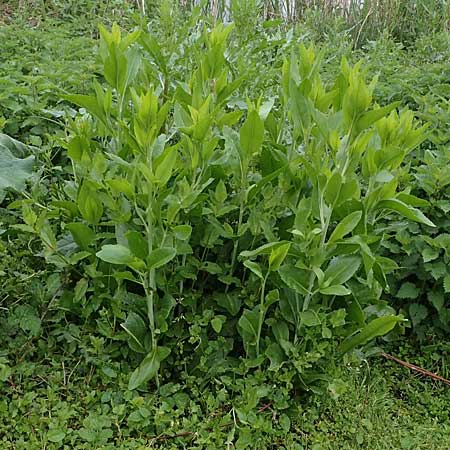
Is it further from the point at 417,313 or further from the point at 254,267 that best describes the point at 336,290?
the point at 417,313

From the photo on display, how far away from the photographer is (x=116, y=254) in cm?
188

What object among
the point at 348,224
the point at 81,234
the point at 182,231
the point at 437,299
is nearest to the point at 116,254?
the point at 182,231

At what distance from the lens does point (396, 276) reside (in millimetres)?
2797

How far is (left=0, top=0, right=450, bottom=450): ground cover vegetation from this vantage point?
1.99m

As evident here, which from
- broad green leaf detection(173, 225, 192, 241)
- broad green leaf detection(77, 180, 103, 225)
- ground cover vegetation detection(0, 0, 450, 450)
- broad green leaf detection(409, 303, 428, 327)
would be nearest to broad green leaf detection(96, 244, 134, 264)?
ground cover vegetation detection(0, 0, 450, 450)

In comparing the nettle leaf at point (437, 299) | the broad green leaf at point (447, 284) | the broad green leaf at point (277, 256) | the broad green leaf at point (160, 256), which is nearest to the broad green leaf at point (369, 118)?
the broad green leaf at point (277, 256)

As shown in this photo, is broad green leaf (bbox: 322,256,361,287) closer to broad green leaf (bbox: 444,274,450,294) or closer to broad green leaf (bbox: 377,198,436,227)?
broad green leaf (bbox: 377,198,436,227)

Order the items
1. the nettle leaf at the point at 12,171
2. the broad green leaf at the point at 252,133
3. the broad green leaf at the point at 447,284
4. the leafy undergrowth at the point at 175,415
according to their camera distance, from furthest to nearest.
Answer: the broad green leaf at the point at 447,284 < the nettle leaf at the point at 12,171 < the leafy undergrowth at the point at 175,415 < the broad green leaf at the point at 252,133

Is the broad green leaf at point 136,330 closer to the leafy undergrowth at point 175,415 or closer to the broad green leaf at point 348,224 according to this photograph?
the leafy undergrowth at point 175,415

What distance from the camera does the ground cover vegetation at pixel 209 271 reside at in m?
1.99

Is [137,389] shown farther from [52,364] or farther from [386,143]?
[386,143]

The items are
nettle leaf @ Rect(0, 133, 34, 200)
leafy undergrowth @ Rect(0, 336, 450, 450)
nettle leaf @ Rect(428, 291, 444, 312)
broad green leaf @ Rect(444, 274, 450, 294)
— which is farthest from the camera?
nettle leaf @ Rect(428, 291, 444, 312)

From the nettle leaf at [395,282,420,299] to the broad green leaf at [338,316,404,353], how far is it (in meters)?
0.55

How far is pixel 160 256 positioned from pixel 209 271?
1.07 feet
